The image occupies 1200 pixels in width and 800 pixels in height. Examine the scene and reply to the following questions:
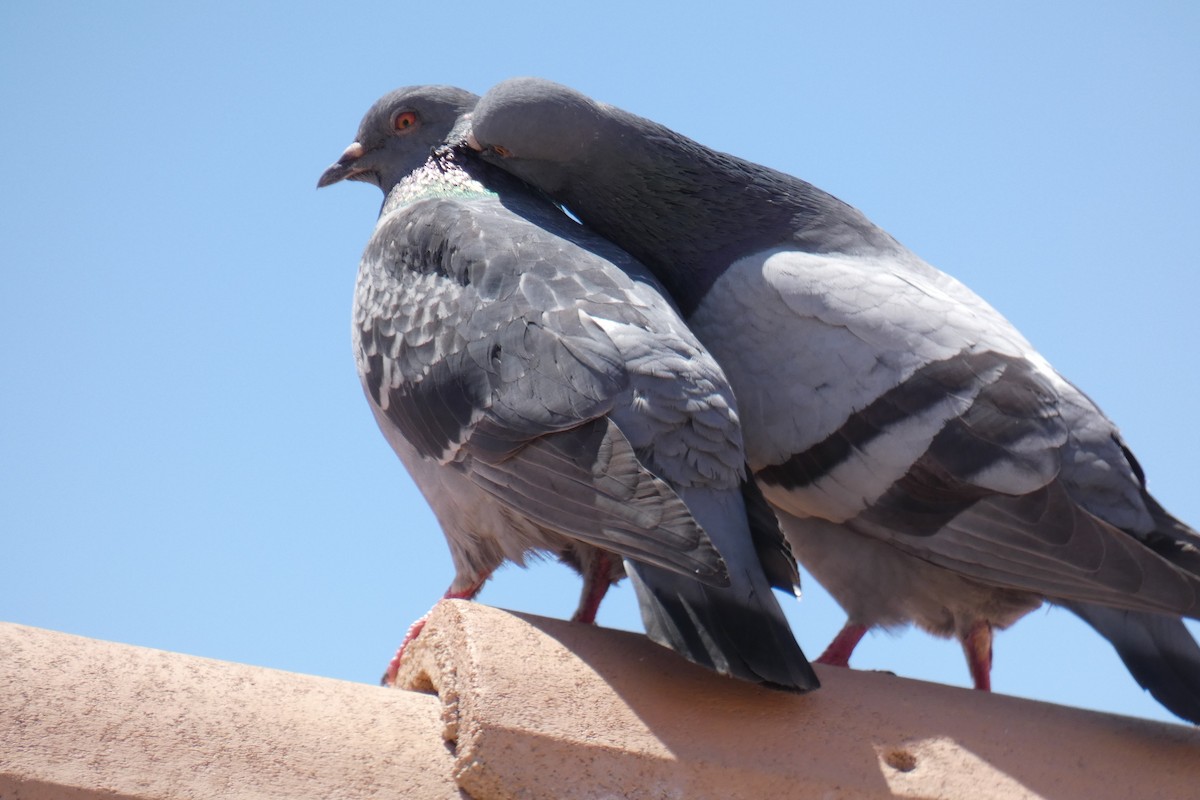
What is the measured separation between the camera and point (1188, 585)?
3.94 metres

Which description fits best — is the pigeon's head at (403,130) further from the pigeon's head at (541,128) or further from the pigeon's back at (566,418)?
the pigeon's back at (566,418)

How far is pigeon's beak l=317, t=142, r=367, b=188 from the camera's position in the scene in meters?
5.93

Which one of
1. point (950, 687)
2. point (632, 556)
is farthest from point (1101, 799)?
point (632, 556)

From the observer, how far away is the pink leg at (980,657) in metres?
4.75

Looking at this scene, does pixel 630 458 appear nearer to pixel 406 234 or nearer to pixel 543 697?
pixel 543 697

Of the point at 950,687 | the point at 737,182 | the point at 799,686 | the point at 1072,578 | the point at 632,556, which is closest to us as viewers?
the point at 799,686

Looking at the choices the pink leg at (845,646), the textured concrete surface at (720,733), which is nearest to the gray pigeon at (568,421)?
the textured concrete surface at (720,733)

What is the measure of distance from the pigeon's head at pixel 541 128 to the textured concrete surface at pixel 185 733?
2.70m

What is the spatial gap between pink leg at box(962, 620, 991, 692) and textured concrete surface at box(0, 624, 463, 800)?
2.33m

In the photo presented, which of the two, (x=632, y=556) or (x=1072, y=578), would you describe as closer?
(x=632, y=556)

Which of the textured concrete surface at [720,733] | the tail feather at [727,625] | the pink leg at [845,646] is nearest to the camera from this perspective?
the textured concrete surface at [720,733]

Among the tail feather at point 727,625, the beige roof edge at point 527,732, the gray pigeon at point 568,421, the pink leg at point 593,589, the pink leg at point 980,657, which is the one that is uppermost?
the gray pigeon at point 568,421

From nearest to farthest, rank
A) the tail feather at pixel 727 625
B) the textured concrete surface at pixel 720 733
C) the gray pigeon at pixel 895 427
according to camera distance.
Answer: the textured concrete surface at pixel 720 733 < the tail feather at pixel 727 625 < the gray pigeon at pixel 895 427

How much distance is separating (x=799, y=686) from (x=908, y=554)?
1.20 metres
